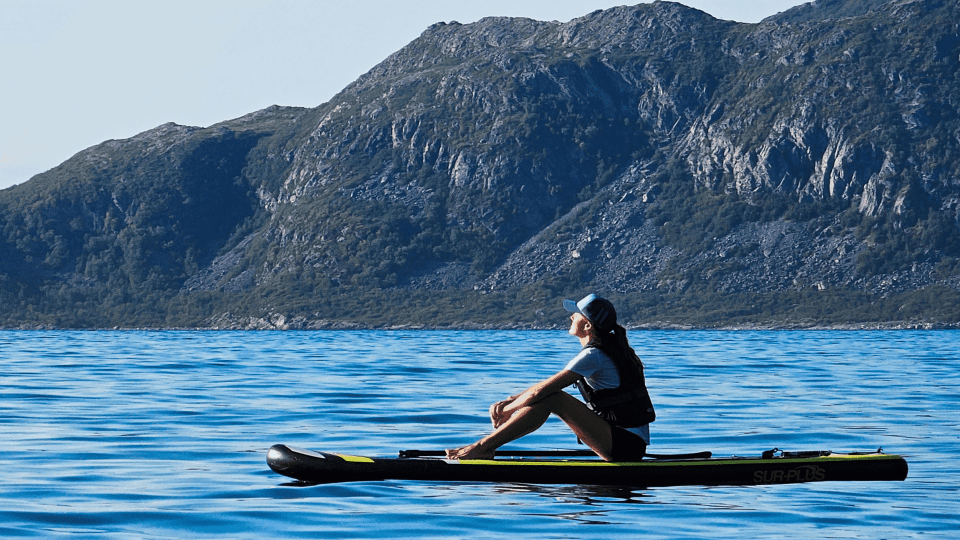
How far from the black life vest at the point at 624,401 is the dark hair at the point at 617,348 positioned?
0.01 meters

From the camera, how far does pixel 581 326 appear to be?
14141 mm

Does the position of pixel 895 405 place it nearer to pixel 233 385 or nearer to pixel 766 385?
pixel 766 385

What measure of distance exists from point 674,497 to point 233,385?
22.5 metres

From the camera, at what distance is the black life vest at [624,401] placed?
14.2 metres

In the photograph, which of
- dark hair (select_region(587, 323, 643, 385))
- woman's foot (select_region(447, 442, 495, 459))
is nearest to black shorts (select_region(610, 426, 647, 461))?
dark hair (select_region(587, 323, 643, 385))

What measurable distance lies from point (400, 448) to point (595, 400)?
17.2 ft

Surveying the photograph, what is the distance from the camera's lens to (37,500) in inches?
530

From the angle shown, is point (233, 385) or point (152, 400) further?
point (233, 385)

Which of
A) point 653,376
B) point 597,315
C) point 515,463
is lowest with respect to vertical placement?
point 653,376

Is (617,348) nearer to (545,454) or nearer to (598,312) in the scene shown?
(598,312)

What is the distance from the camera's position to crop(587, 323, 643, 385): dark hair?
1398cm

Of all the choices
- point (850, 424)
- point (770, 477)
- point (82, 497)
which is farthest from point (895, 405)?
point (82, 497)

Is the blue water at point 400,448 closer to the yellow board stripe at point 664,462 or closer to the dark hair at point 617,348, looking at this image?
the yellow board stripe at point 664,462

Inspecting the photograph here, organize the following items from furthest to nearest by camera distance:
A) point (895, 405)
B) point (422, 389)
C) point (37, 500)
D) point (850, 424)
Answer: point (422, 389) → point (895, 405) → point (850, 424) → point (37, 500)
